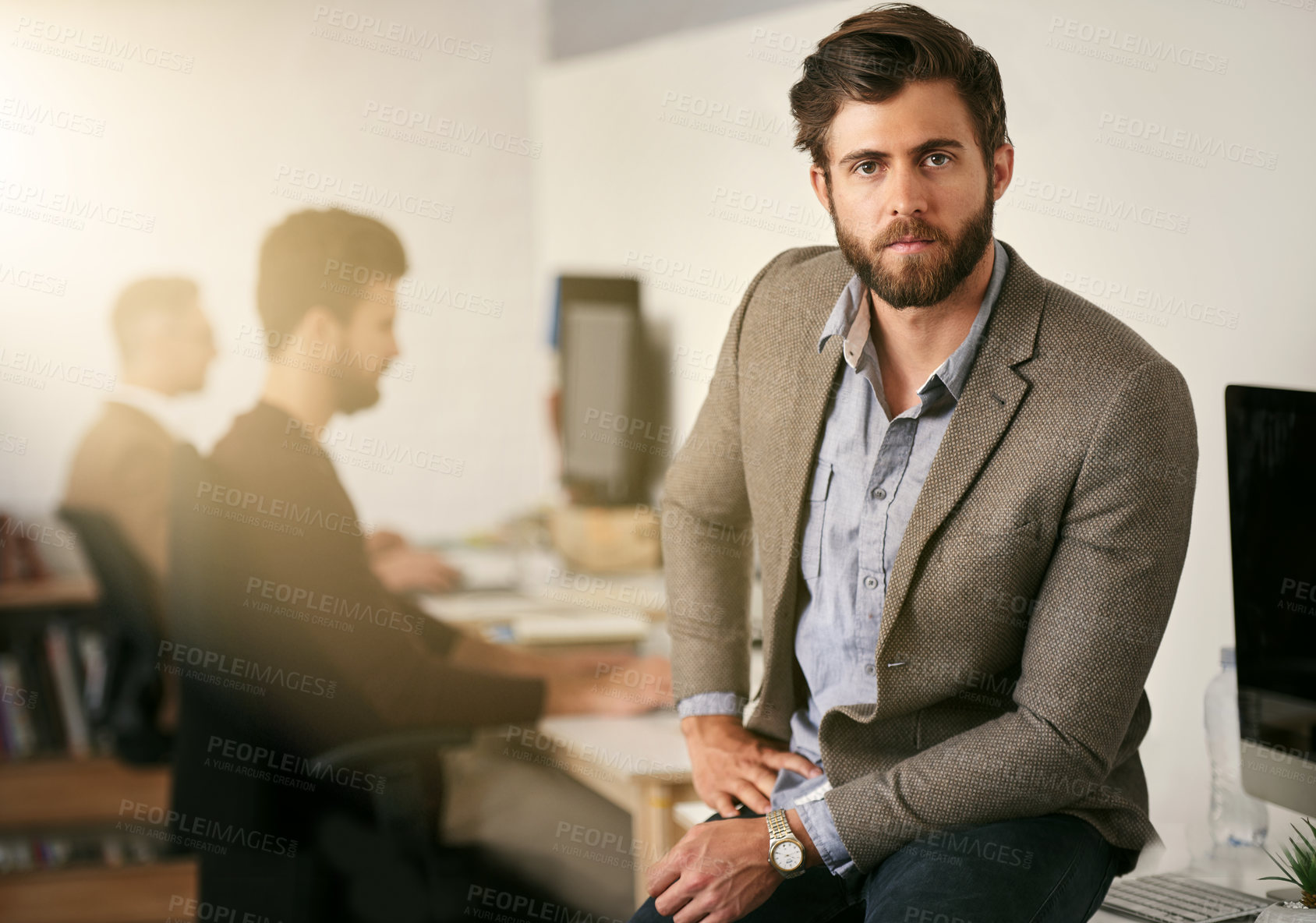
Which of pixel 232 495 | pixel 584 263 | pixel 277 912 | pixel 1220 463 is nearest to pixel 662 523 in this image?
pixel 1220 463

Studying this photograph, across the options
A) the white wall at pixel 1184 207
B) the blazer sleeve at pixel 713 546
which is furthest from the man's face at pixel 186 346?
the blazer sleeve at pixel 713 546

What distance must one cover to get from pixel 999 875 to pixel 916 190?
26.4 inches

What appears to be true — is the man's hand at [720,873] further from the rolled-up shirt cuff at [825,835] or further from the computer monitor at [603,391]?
the computer monitor at [603,391]

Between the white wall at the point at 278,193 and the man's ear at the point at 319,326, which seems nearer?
the man's ear at the point at 319,326

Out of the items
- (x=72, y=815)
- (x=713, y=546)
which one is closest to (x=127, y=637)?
(x=72, y=815)

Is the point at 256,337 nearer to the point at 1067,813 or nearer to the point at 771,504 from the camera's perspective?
the point at 771,504

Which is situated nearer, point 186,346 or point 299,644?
point 299,644

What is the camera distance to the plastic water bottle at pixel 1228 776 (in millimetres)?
1461

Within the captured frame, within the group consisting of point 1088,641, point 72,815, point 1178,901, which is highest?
point 1088,641

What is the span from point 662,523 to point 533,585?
1790mm

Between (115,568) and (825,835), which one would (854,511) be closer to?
(825,835)

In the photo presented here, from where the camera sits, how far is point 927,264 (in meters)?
1.16

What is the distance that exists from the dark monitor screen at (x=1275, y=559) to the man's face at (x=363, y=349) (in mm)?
1667

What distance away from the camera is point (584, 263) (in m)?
3.80
